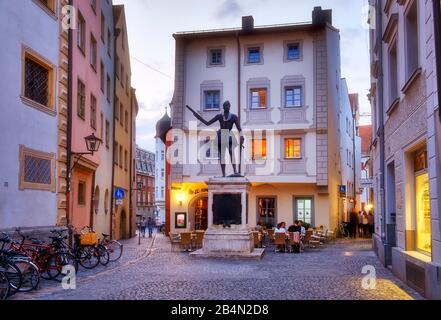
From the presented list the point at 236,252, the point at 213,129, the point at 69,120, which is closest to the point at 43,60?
the point at 69,120

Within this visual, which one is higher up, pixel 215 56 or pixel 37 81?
pixel 215 56

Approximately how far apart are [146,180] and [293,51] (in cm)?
6820

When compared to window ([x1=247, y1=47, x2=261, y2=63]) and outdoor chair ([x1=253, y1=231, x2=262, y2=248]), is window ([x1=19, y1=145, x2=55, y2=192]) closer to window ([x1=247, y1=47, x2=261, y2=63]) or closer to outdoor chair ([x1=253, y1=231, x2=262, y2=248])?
outdoor chair ([x1=253, y1=231, x2=262, y2=248])

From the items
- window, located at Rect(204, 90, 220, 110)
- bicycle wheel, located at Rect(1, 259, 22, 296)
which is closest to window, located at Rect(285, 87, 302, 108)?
window, located at Rect(204, 90, 220, 110)

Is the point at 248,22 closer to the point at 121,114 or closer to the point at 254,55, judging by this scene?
the point at 254,55

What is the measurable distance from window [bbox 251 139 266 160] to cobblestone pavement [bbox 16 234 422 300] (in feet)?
45.5

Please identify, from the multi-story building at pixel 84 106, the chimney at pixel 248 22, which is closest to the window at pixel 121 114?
the multi-story building at pixel 84 106

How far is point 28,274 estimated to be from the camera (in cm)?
1121

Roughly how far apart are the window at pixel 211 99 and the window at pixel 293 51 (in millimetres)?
4593

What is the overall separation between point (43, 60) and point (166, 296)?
379 inches

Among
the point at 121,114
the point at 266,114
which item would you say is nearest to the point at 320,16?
the point at 266,114

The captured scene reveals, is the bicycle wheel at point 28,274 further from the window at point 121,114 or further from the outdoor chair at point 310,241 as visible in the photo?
the window at point 121,114

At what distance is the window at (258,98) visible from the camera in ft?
107

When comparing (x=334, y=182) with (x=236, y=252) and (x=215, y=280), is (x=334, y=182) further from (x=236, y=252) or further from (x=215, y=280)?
(x=215, y=280)
